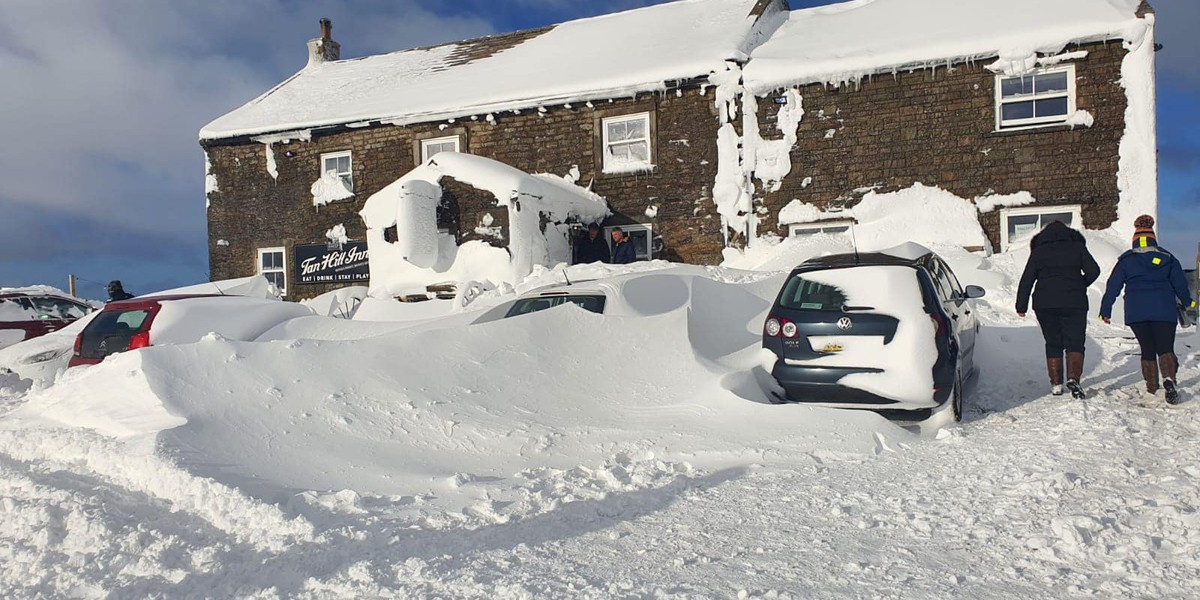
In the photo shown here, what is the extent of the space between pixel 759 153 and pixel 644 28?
557 cm

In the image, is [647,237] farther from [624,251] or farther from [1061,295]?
[1061,295]

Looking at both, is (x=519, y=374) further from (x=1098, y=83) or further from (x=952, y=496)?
(x=1098, y=83)

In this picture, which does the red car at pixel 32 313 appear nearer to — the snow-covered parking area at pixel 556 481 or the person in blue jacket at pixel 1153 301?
the snow-covered parking area at pixel 556 481

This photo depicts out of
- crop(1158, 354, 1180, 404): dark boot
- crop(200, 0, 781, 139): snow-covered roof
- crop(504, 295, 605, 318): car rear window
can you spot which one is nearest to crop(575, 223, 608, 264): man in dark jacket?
crop(200, 0, 781, 139): snow-covered roof

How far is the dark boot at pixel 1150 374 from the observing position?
6.84 metres

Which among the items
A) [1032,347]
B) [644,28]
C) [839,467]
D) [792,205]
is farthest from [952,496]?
[644,28]

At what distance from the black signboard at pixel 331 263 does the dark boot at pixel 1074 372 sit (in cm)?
1501

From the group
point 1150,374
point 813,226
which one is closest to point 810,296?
point 1150,374

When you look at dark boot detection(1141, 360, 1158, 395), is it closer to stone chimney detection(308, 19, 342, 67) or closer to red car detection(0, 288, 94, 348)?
red car detection(0, 288, 94, 348)

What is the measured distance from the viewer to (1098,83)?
1298cm

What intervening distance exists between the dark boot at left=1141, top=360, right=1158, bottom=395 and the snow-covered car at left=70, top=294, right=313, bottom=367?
31.1 ft

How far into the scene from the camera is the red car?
44.3 feet

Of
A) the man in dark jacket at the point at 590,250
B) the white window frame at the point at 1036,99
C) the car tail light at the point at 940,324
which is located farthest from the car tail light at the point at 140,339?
the white window frame at the point at 1036,99

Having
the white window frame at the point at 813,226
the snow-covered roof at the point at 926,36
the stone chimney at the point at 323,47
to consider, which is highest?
the stone chimney at the point at 323,47
